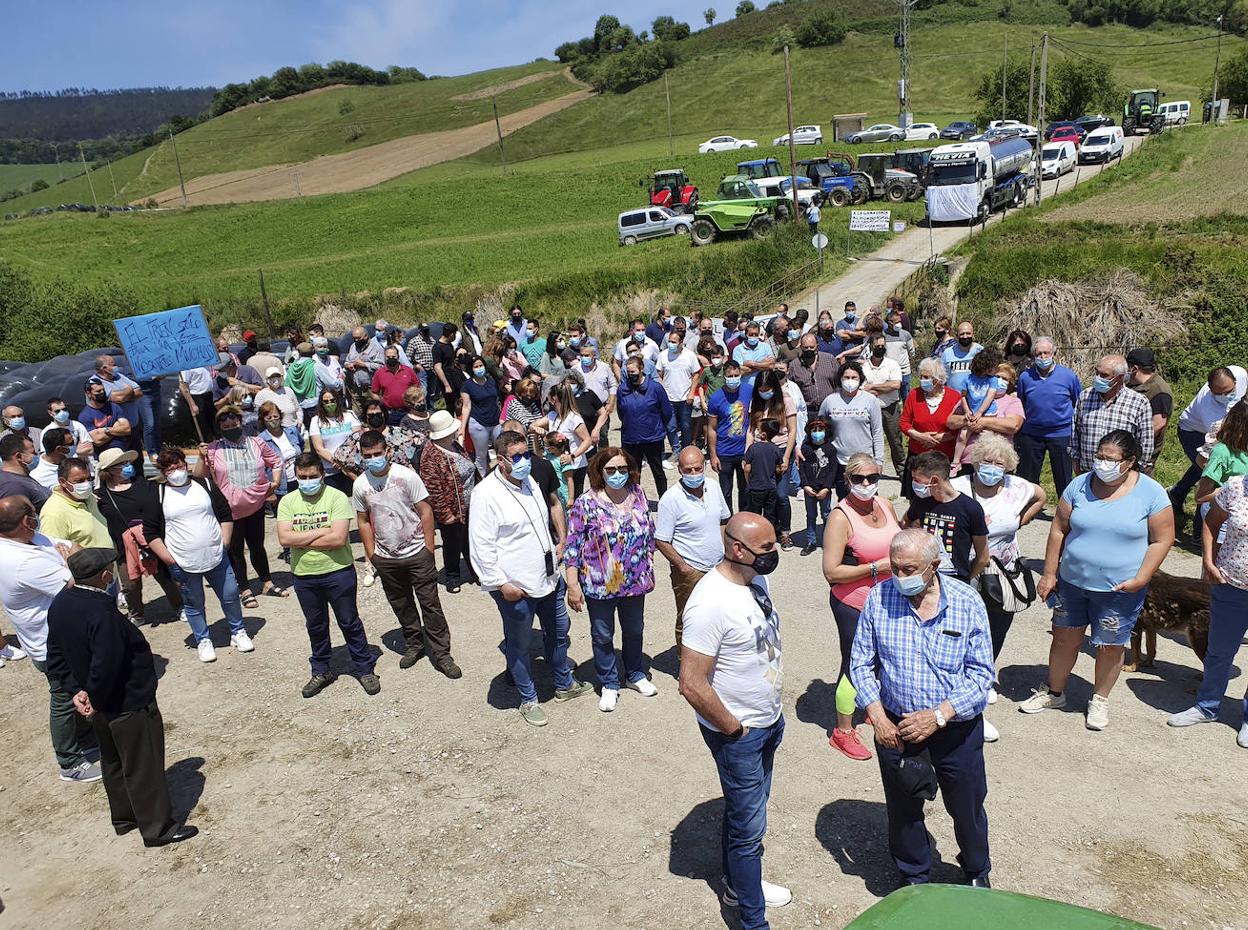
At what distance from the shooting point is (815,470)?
841 cm

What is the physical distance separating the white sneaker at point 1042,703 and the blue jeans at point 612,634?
8.21ft

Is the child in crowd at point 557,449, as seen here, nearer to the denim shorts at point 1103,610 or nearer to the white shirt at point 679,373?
the white shirt at point 679,373

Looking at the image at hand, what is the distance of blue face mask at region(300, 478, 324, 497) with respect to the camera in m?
6.13

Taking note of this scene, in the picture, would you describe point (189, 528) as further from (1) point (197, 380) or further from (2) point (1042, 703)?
(1) point (197, 380)

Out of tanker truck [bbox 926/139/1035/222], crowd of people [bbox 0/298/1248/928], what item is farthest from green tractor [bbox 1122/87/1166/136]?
crowd of people [bbox 0/298/1248/928]

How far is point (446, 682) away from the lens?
259 inches

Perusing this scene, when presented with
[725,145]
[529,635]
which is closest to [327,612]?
[529,635]

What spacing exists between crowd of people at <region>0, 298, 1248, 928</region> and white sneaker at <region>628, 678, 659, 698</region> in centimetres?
3

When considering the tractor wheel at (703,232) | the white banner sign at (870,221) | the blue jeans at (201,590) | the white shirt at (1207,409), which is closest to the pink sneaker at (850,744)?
the white shirt at (1207,409)

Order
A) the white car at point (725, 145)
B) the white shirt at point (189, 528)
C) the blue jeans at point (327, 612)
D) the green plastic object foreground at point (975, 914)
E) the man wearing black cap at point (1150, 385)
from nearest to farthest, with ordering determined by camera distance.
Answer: the green plastic object foreground at point (975, 914) < the blue jeans at point (327, 612) < the white shirt at point (189, 528) < the man wearing black cap at point (1150, 385) < the white car at point (725, 145)

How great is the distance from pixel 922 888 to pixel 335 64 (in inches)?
6250

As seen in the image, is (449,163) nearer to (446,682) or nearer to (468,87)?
(468,87)

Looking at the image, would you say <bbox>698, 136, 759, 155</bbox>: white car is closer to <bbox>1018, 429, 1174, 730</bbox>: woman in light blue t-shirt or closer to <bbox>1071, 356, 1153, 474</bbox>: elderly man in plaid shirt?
<bbox>1071, 356, 1153, 474</bbox>: elderly man in plaid shirt

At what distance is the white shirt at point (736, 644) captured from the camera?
3.68 metres
